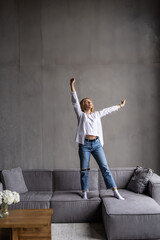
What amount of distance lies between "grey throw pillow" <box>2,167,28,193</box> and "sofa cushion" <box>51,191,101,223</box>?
651 mm

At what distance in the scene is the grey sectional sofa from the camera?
3.31 meters

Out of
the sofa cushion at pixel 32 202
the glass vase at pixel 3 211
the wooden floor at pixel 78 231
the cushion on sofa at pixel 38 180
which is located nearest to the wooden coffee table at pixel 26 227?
the glass vase at pixel 3 211

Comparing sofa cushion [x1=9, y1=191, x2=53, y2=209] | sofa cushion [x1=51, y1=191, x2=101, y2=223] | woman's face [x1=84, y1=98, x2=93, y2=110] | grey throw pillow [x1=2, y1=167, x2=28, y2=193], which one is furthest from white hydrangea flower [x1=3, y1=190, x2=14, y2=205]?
woman's face [x1=84, y1=98, x2=93, y2=110]

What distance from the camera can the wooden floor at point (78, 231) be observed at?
3.45 m

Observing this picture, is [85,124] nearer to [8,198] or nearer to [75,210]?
[75,210]

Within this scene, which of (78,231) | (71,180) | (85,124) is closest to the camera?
(78,231)

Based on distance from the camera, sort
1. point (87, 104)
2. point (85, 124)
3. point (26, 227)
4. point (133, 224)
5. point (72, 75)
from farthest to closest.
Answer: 1. point (72, 75)
2. point (87, 104)
3. point (85, 124)
4. point (133, 224)
5. point (26, 227)

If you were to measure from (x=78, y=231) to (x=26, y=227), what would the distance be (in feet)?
3.22

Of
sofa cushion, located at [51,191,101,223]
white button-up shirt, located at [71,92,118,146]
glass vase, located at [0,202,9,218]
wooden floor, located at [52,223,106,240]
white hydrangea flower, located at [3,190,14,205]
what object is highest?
white button-up shirt, located at [71,92,118,146]

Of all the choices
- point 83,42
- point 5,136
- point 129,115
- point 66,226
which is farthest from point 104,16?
point 66,226

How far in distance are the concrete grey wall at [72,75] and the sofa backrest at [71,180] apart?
0.48m

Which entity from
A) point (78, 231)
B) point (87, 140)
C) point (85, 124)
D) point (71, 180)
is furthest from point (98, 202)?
point (85, 124)

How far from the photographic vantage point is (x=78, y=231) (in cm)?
369

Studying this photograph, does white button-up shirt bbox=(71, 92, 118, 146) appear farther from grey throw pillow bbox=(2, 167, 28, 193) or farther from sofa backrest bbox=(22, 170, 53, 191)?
grey throw pillow bbox=(2, 167, 28, 193)
